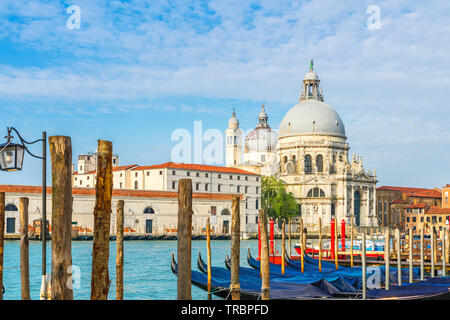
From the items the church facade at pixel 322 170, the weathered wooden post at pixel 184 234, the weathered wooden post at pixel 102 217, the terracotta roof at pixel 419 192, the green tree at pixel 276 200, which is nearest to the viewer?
the weathered wooden post at pixel 102 217

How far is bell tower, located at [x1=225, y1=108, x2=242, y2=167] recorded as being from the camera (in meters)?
71.9

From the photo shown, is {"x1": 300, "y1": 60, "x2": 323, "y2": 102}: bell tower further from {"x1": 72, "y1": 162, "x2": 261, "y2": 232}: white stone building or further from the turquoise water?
the turquoise water

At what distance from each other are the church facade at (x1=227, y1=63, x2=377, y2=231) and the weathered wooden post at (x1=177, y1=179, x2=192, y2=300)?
46851mm

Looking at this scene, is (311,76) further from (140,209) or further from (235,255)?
(235,255)

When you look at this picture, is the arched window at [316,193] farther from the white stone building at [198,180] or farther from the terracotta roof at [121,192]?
the terracotta roof at [121,192]

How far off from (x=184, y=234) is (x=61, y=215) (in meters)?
1.78

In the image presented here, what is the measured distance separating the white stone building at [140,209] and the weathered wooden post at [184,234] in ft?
89.7

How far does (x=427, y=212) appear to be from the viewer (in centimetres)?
6044

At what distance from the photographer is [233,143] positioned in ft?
236

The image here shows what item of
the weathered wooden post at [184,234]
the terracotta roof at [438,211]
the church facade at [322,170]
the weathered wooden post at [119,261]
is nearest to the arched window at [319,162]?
the church facade at [322,170]

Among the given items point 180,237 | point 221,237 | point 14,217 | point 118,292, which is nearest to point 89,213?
point 14,217

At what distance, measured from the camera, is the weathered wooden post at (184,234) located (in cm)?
662

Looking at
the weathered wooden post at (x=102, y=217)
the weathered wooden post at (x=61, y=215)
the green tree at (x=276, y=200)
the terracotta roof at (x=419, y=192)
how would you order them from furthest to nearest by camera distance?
the terracotta roof at (x=419, y=192)
the green tree at (x=276, y=200)
the weathered wooden post at (x=102, y=217)
the weathered wooden post at (x=61, y=215)
